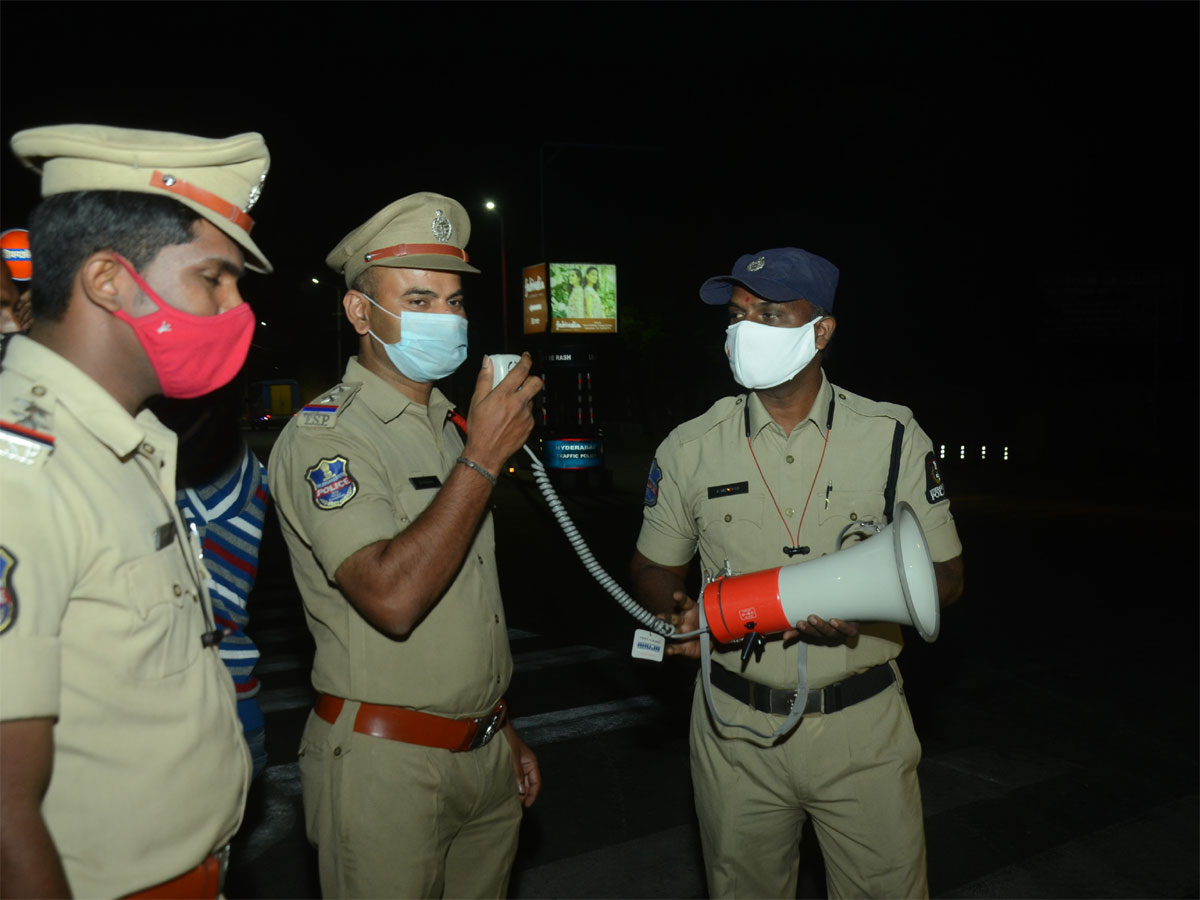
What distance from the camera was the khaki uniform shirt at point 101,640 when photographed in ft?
4.68

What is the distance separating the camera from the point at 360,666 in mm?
2521

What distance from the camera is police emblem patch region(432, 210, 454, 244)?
2934mm

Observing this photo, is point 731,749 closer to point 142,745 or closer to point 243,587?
point 243,587

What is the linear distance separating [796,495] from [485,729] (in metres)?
1.19

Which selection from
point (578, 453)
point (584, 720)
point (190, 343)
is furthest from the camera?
point (578, 453)

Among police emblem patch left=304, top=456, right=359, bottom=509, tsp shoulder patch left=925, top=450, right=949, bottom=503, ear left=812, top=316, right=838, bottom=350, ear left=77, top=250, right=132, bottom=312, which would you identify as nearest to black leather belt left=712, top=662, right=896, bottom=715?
tsp shoulder patch left=925, top=450, right=949, bottom=503

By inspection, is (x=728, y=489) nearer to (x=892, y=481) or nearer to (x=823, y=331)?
(x=892, y=481)

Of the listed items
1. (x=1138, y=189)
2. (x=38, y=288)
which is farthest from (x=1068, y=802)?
(x=1138, y=189)

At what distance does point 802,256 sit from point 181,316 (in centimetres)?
214

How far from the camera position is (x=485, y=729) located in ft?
8.80

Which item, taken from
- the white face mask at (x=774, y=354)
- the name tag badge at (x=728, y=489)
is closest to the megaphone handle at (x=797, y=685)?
the name tag badge at (x=728, y=489)

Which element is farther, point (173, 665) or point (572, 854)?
point (572, 854)

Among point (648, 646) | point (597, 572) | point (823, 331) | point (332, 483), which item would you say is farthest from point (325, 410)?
point (823, 331)

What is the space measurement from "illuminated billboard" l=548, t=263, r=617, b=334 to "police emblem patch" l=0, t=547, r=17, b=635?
26191 millimetres
